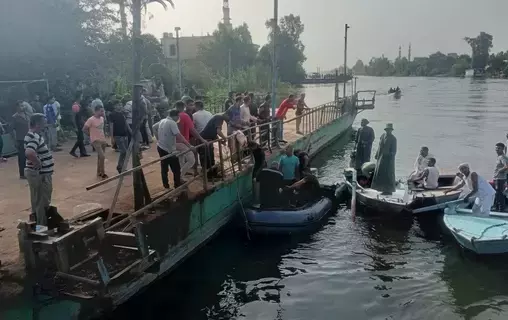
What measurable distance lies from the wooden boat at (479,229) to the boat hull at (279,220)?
10.5ft

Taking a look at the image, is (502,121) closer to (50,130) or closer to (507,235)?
(507,235)

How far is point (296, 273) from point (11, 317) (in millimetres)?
5649

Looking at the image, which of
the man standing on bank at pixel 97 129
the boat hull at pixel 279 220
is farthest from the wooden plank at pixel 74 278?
the boat hull at pixel 279 220

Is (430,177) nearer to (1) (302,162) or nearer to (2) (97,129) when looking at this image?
(1) (302,162)

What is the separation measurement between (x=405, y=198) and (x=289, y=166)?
130 inches

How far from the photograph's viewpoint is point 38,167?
6922mm

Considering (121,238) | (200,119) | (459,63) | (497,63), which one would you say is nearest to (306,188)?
(200,119)

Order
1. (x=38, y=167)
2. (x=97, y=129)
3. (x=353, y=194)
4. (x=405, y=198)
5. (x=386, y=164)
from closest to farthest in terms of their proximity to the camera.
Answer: (x=38, y=167), (x=97, y=129), (x=405, y=198), (x=386, y=164), (x=353, y=194)

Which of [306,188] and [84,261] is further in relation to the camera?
[306,188]

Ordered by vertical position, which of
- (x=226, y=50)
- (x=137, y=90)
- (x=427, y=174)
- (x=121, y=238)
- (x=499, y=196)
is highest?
(x=226, y=50)

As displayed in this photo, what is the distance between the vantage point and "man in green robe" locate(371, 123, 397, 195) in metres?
13.0

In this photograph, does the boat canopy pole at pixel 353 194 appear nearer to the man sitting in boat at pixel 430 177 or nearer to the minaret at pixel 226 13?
the man sitting in boat at pixel 430 177

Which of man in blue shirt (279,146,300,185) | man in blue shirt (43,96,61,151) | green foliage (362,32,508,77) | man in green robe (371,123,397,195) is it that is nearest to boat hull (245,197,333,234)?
man in blue shirt (279,146,300,185)

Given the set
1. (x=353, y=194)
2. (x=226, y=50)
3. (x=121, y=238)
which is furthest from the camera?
(x=226, y=50)
